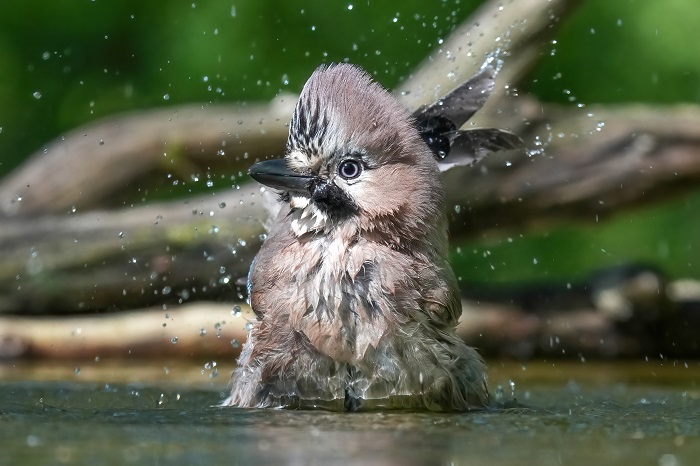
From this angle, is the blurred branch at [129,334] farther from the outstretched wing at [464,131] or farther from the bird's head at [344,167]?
the bird's head at [344,167]

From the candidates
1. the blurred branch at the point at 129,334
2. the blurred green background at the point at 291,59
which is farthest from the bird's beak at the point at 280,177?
the blurred green background at the point at 291,59

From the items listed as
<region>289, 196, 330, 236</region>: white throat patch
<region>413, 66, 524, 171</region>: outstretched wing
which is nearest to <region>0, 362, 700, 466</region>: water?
<region>289, 196, 330, 236</region>: white throat patch

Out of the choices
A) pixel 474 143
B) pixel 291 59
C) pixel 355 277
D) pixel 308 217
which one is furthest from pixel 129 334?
pixel 291 59

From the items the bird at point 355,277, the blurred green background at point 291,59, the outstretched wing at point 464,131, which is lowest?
the bird at point 355,277

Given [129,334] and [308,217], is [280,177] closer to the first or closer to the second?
[308,217]

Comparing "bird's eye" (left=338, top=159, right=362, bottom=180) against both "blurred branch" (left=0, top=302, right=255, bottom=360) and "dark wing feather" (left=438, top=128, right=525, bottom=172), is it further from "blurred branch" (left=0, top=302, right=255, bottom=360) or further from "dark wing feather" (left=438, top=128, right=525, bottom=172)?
"blurred branch" (left=0, top=302, right=255, bottom=360)

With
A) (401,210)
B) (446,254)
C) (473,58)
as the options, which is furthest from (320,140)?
(473,58)

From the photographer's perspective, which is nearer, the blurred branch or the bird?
the bird
